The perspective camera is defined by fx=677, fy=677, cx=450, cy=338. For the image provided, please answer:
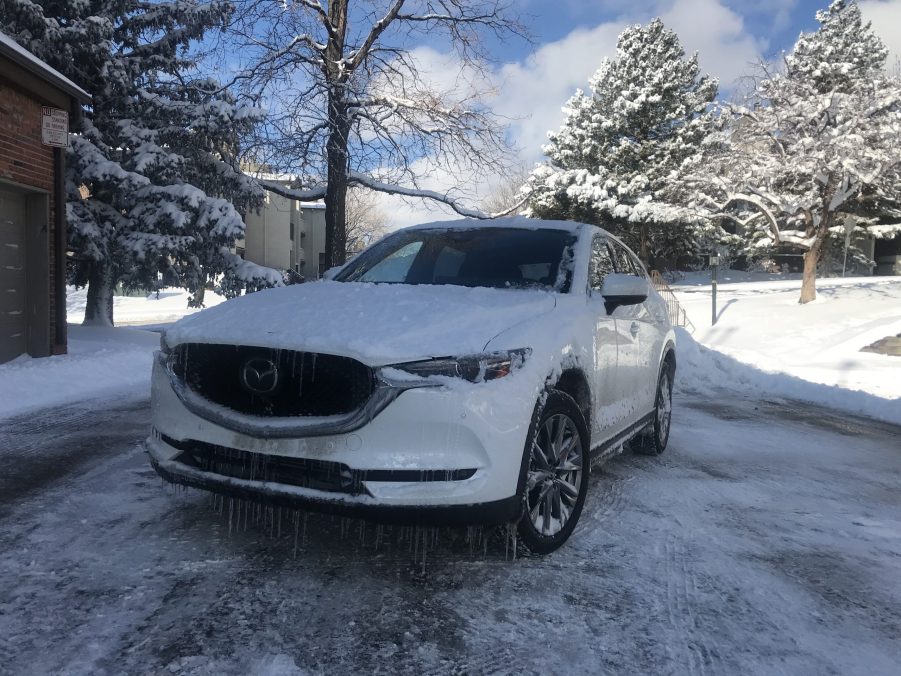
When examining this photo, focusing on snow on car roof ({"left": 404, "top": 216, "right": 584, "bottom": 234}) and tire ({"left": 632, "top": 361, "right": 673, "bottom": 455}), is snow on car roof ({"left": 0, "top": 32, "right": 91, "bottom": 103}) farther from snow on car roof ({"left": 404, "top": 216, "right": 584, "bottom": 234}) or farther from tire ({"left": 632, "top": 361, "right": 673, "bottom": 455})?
tire ({"left": 632, "top": 361, "right": 673, "bottom": 455})

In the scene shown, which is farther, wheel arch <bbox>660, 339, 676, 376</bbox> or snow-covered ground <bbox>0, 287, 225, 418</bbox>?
snow-covered ground <bbox>0, 287, 225, 418</bbox>

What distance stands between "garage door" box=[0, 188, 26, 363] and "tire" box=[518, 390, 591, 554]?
8.68 meters

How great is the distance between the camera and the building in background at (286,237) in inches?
1753

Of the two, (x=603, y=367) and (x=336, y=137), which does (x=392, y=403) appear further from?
(x=336, y=137)

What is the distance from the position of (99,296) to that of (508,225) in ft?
41.9

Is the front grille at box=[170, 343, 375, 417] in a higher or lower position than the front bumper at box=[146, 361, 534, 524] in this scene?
higher

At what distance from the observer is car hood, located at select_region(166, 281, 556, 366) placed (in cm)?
267

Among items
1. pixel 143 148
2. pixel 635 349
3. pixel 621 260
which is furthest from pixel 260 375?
pixel 143 148

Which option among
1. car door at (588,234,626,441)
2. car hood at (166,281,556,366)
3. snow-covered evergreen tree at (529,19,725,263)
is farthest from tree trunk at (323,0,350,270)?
snow-covered evergreen tree at (529,19,725,263)

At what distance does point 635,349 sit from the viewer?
177 inches

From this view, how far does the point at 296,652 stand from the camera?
7.36 feet

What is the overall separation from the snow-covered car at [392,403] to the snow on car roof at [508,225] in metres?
0.77

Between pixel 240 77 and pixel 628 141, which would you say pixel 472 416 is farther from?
pixel 628 141

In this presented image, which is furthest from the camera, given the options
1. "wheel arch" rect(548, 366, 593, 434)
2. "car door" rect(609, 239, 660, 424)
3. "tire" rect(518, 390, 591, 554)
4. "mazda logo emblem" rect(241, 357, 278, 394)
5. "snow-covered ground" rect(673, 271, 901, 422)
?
"snow-covered ground" rect(673, 271, 901, 422)
